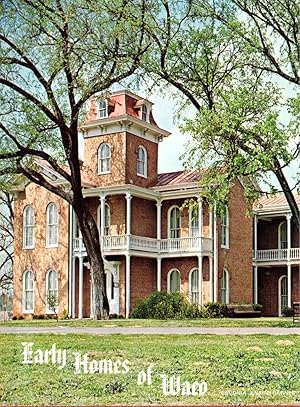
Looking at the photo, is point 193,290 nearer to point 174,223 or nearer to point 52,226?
point 174,223

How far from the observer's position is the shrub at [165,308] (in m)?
19.0

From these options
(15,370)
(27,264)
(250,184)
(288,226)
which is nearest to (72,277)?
(27,264)

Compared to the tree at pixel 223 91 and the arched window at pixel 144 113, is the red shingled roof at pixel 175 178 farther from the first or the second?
the tree at pixel 223 91

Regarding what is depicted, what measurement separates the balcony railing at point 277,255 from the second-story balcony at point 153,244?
158 inches

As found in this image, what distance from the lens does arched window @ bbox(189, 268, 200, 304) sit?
2382cm

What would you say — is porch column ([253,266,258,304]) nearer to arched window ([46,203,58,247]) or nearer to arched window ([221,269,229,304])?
arched window ([221,269,229,304])

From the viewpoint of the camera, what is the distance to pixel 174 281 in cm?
2442

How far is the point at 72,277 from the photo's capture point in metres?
24.7

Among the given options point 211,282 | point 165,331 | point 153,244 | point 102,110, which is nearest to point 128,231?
point 153,244

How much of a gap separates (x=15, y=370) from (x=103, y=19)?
9.15 meters

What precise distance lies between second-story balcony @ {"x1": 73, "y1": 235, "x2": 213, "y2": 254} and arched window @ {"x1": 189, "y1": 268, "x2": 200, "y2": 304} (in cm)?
87

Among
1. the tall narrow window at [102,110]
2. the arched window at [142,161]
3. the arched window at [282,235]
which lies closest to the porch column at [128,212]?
the arched window at [142,161]

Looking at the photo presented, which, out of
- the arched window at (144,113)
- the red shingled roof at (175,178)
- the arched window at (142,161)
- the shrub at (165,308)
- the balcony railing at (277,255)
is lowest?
the shrub at (165,308)

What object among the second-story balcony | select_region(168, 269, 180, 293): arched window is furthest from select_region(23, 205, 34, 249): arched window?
select_region(168, 269, 180, 293): arched window
